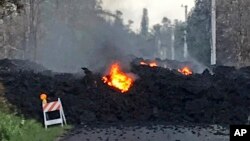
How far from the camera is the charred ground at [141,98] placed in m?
20.6

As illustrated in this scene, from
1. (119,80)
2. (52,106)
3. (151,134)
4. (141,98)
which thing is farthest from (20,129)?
(119,80)

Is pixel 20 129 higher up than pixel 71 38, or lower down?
lower down

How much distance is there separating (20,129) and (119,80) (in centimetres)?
806

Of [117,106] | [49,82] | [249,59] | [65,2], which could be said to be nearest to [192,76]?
[117,106]

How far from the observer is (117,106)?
21.4 metres

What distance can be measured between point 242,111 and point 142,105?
4.27m

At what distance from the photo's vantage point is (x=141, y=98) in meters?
22.1

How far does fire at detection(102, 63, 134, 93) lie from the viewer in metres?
22.6

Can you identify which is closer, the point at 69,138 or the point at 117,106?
the point at 69,138

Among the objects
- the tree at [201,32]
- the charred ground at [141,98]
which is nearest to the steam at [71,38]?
the tree at [201,32]

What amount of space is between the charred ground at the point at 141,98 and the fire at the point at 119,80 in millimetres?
342

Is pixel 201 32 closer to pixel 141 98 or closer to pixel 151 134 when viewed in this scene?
pixel 141 98

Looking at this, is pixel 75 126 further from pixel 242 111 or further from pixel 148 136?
pixel 242 111

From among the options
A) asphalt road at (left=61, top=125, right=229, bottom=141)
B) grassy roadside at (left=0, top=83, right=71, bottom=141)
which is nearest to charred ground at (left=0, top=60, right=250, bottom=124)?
grassy roadside at (left=0, top=83, right=71, bottom=141)
